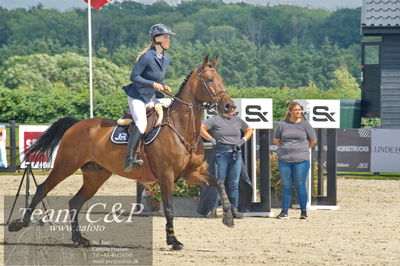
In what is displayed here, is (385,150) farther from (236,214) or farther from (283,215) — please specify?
(236,214)

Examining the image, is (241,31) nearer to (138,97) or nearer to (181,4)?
(181,4)

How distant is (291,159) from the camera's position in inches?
575

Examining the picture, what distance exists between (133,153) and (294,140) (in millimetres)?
3887

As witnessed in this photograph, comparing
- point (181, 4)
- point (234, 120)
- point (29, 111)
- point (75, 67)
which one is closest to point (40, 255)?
point (234, 120)

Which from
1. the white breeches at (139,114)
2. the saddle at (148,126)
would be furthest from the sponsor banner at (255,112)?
the white breeches at (139,114)

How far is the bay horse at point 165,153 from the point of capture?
11.3 m

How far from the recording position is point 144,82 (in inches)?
445

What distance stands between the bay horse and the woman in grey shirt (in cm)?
329

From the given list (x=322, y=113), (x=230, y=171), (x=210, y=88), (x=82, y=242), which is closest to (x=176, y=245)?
(x=82, y=242)

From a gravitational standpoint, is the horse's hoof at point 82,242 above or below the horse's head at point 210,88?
below

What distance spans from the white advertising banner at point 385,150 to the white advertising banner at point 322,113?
8.01m

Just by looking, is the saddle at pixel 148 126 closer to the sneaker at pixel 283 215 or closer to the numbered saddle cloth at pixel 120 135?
the numbered saddle cloth at pixel 120 135

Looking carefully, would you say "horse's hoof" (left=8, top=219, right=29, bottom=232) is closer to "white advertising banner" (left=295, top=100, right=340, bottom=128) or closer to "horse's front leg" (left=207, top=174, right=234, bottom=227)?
"horse's front leg" (left=207, top=174, right=234, bottom=227)

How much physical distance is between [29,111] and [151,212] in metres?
28.5
